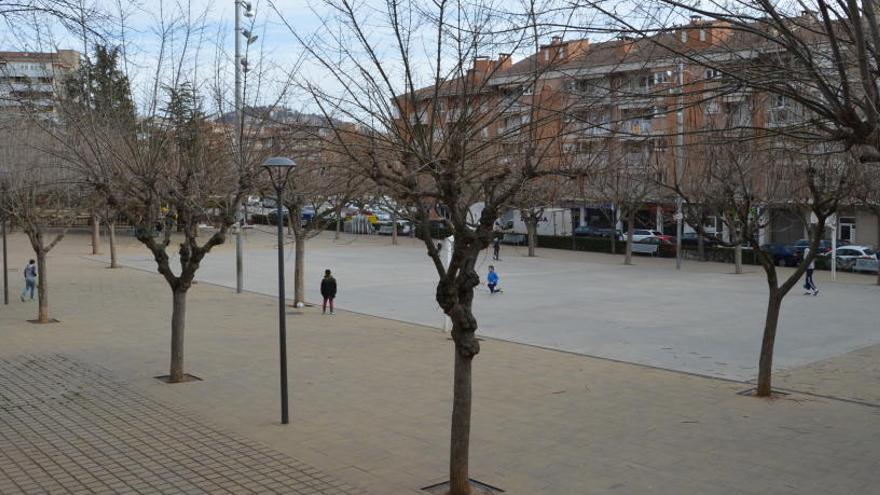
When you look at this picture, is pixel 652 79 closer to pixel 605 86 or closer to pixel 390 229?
pixel 605 86

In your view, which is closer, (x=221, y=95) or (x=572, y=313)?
(x=221, y=95)

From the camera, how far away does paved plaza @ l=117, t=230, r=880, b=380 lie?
16.4 m

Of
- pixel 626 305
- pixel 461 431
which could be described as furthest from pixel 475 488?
pixel 626 305

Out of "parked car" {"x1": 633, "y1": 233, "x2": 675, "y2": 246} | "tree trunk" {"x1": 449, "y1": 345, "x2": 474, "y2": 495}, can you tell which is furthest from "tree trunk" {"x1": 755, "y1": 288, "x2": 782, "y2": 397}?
"parked car" {"x1": 633, "y1": 233, "x2": 675, "y2": 246}

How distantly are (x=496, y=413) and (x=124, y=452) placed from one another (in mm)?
4605

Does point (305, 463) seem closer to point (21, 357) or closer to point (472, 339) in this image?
point (472, 339)

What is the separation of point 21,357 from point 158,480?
8.19 m

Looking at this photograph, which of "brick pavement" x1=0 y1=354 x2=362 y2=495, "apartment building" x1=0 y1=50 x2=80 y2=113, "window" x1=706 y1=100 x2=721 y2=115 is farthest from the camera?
"apartment building" x1=0 y1=50 x2=80 y2=113

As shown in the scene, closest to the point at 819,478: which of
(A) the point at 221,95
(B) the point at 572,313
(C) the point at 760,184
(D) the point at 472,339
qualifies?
(D) the point at 472,339

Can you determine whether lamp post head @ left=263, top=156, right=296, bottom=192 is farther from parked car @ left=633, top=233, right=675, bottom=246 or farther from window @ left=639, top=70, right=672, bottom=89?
parked car @ left=633, top=233, right=675, bottom=246

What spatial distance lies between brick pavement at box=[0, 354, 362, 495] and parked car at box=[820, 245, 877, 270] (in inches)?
1239

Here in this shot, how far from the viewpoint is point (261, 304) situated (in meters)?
23.1

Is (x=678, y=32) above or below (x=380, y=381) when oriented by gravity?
above

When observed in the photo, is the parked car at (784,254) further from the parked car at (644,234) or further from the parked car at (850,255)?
the parked car at (644,234)
